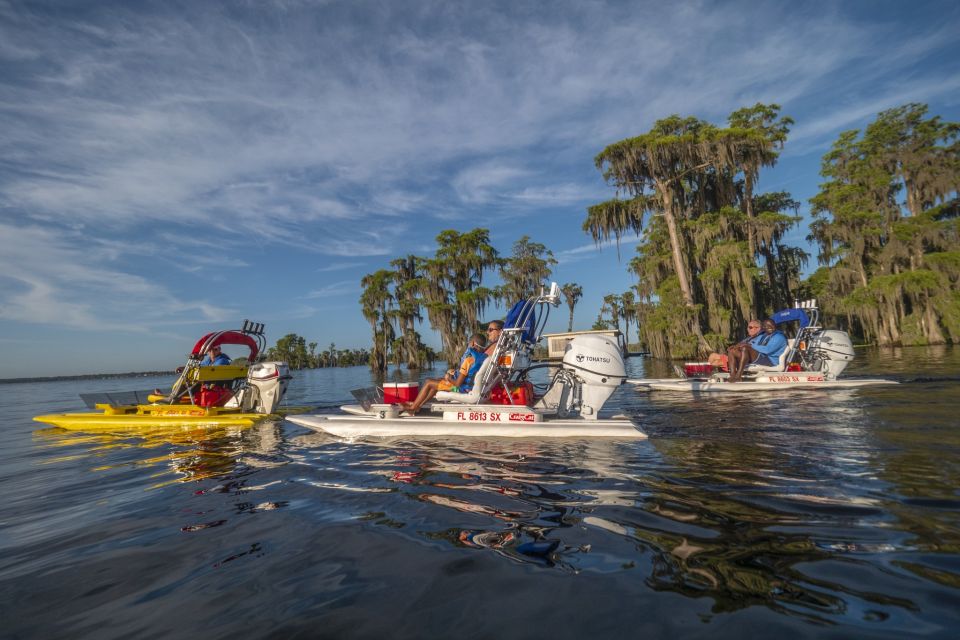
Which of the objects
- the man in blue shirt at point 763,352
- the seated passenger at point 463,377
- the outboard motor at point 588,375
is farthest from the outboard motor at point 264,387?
the man in blue shirt at point 763,352

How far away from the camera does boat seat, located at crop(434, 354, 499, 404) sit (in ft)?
24.7

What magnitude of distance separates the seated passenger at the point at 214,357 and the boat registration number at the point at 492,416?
8184mm

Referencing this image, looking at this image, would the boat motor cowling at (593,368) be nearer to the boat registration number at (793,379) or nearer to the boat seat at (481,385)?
the boat seat at (481,385)

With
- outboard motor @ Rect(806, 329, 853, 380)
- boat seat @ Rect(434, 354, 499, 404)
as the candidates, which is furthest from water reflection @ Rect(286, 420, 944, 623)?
outboard motor @ Rect(806, 329, 853, 380)

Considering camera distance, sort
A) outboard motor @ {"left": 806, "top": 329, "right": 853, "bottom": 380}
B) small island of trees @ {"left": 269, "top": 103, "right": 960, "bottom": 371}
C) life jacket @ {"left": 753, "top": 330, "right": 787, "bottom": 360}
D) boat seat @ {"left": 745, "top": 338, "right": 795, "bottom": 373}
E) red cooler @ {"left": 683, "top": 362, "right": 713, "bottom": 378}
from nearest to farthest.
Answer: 1. outboard motor @ {"left": 806, "top": 329, "right": 853, "bottom": 380}
2. boat seat @ {"left": 745, "top": 338, "right": 795, "bottom": 373}
3. life jacket @ {"left": 753, "top": 330, "right": 787, "bottom": 360}
4. red cooler @ {"left": 683, "top": 362, "right": 713, "bottom": 378}
5. small island of trees @ {"left": 269, "top": 103, "right": 960, "bottom": 371}

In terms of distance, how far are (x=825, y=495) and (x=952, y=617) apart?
1882 millimetres

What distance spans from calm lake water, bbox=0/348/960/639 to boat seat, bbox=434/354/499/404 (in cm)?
127

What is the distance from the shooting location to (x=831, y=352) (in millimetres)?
12391

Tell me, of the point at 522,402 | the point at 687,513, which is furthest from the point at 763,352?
the point at 687,513

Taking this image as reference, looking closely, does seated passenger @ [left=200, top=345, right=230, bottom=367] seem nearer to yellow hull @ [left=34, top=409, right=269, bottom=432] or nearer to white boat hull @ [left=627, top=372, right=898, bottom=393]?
yellow hull @ [left=34, top=409, right=269, bottom=432]

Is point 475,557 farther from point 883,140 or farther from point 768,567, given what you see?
point 883,140

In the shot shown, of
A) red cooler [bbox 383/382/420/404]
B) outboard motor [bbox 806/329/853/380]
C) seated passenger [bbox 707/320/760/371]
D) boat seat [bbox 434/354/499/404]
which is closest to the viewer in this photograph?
boat seat [bbox 434/354/499/404]

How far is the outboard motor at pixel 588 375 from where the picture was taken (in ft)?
23.4

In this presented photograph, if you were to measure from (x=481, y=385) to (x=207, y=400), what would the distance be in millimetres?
8460
